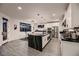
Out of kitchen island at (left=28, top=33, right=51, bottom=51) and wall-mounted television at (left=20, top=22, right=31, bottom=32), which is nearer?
kitchen island at (left=28, top=33, right=51, bottom=51)

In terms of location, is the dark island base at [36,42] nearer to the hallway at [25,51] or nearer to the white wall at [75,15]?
the hallway at [25,51]

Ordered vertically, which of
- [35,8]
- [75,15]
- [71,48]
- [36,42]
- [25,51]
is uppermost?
[35,8]

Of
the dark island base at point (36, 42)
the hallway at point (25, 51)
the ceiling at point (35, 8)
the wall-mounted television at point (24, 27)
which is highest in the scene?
the ceiling at point (35, 8)

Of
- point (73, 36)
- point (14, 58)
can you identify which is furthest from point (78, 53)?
point (14, 58)

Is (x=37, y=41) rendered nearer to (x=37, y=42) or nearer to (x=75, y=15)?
(x=37, y=42)

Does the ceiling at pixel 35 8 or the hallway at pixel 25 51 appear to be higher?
the ceiling at pixel 35 8

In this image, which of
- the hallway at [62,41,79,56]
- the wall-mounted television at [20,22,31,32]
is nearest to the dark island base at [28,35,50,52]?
the hallway at [62,41,79,56]

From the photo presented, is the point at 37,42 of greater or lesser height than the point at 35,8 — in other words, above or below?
below

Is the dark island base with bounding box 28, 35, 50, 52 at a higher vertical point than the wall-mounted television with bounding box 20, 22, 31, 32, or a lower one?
lower

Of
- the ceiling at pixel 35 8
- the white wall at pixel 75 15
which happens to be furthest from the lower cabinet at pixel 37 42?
the white wall at pixel 75 15

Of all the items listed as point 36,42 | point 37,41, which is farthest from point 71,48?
point 36,42

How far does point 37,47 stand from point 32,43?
604 millimetres

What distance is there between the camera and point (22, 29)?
34.9ft

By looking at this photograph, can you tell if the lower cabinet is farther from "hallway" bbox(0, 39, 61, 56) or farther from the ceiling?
the ceiling
